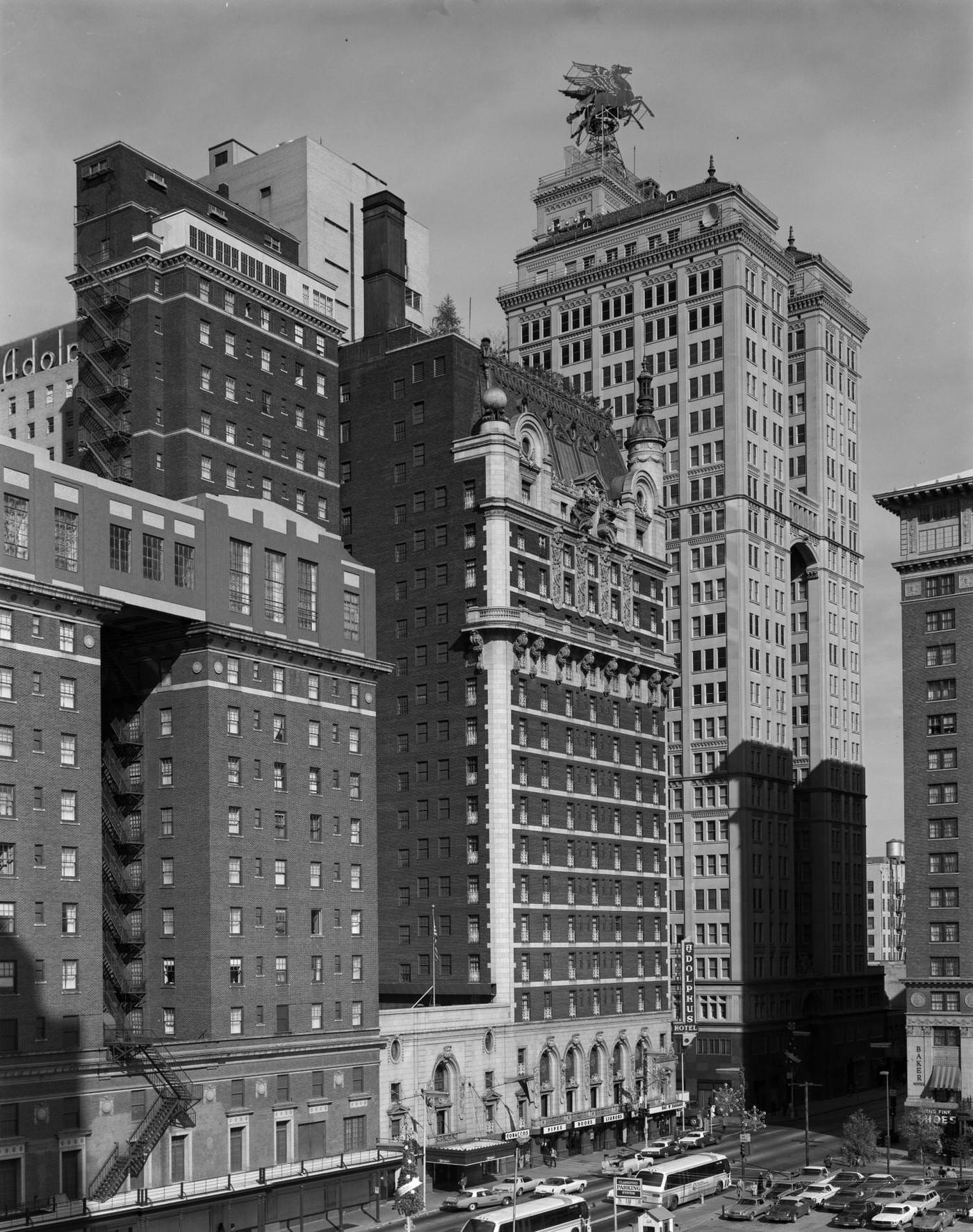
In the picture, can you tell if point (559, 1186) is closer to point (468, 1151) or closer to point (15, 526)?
point (468, 1151)

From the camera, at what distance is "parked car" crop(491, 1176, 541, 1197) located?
115 metres

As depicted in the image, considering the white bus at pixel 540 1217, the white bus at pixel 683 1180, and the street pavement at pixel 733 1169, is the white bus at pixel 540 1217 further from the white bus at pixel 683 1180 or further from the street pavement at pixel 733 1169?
the white bus at pixel 683 1180

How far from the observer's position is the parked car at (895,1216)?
356 ft

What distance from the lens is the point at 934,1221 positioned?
107 m

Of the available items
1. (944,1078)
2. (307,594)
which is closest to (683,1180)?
(944,1078)

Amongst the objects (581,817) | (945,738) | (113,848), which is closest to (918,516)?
(945,738)

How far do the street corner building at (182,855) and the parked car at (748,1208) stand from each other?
24.0m

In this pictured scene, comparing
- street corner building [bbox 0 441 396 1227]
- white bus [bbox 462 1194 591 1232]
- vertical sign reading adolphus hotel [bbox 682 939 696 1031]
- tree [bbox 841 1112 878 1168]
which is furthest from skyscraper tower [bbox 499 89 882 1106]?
white bus [bbox 462 1194 591 1232]

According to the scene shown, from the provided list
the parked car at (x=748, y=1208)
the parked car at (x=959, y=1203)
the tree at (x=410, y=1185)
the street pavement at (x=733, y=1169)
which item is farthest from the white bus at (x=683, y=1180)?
the parked car at (x=959, y=1203)

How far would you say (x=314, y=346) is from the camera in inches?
5315

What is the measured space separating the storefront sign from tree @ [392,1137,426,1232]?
3096 inches

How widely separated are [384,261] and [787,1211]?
3375 inches

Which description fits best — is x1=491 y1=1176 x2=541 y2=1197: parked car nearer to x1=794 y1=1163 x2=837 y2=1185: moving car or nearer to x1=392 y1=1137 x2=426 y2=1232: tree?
x1=392 y1=1137 x2=426 y2=1232: tree

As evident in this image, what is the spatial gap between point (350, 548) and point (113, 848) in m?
45.1
